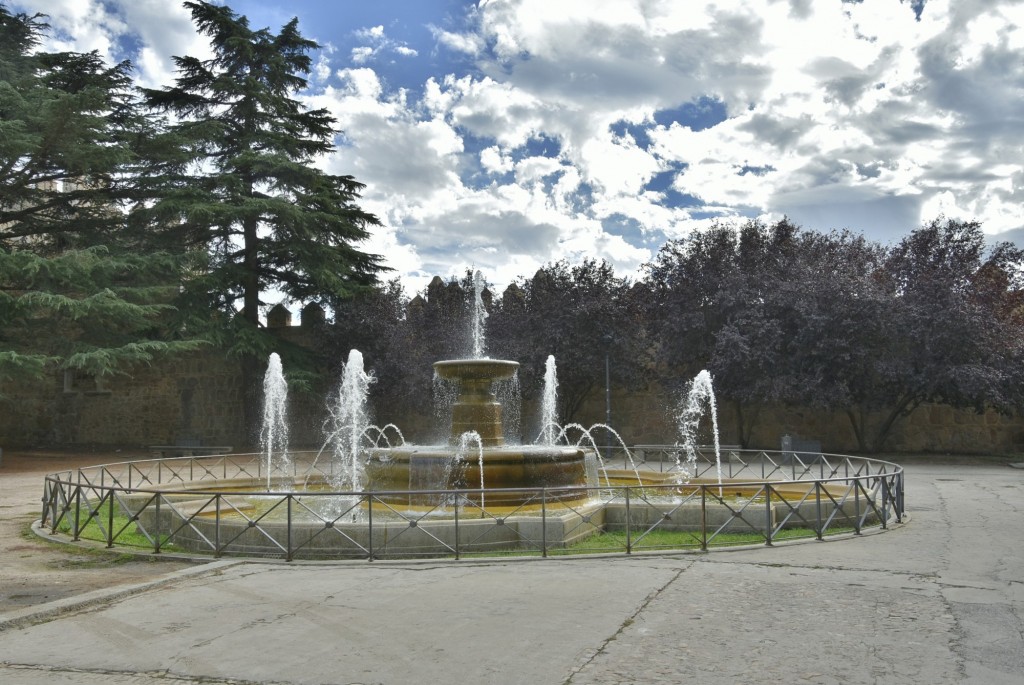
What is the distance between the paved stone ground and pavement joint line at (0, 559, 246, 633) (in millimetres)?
19

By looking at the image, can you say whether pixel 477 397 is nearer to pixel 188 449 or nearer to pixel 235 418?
pixel 188 449

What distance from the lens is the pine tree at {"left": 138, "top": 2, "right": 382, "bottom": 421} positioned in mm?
23031

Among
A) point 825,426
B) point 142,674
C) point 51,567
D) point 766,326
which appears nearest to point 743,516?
point 142,674

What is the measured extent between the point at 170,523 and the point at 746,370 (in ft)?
48.3

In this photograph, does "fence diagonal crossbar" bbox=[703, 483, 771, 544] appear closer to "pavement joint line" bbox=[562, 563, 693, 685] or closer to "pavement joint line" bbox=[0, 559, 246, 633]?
"pavement joint line" bbox=[562, 563, 693, 685]

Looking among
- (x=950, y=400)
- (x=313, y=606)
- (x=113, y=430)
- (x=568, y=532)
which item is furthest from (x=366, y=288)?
(x=313, y=606)

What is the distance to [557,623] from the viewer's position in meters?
5.42

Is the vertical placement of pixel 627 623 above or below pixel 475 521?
below

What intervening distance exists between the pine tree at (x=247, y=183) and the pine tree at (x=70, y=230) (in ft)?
4.01

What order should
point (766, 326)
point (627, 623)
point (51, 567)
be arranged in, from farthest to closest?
point (766, 326), point (51, 567), point (627, 623)

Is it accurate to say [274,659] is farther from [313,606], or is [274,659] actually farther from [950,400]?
[950,400]

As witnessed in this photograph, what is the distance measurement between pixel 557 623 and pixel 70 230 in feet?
74.3

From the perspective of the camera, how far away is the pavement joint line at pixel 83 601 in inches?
227

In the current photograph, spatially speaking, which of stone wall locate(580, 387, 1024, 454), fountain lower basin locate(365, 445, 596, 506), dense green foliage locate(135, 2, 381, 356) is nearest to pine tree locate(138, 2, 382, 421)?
dense green foliage locate(135, 2, 381, 356)
